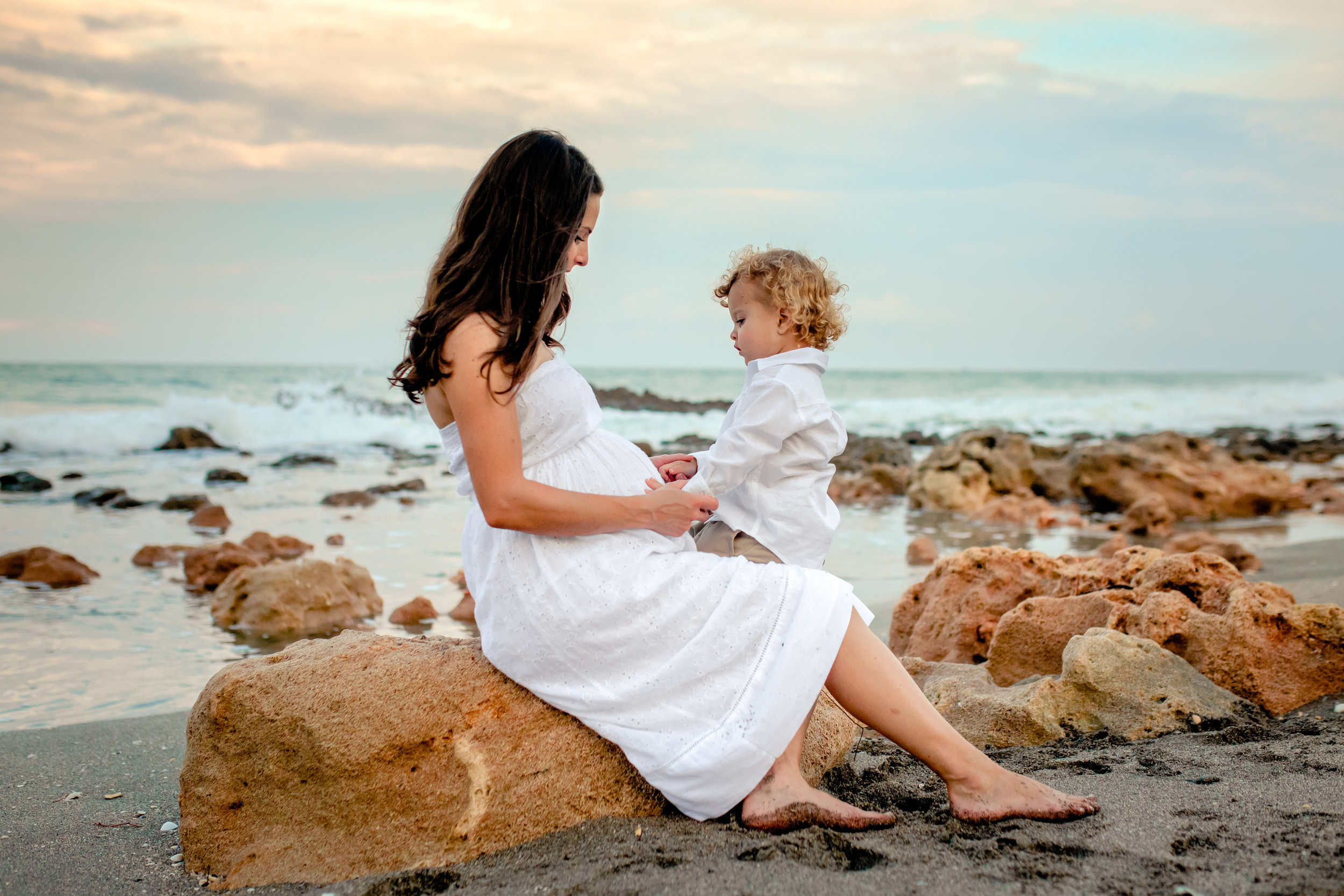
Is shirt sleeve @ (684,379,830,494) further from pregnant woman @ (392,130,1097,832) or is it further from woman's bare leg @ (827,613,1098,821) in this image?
woman's bare leg @ (827,613,1098,821)

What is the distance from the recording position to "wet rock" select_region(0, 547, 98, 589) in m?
7.27

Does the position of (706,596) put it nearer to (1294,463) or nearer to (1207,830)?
(1207,830)

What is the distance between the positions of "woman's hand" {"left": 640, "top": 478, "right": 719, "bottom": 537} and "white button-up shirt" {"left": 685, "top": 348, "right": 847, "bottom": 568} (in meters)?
0.45

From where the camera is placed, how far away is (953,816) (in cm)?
274

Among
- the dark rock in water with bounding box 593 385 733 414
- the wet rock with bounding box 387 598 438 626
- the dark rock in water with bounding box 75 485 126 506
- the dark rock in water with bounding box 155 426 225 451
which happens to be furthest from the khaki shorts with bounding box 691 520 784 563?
the dark rock in water with bounding box 593 385 733 414

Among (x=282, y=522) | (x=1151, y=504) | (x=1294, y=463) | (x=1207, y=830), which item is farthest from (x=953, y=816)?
(x=1294, y=463)

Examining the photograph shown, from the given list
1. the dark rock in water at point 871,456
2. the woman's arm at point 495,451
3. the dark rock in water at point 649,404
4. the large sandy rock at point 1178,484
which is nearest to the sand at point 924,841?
the woman's arm at point 495,451

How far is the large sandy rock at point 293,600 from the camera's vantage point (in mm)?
6270

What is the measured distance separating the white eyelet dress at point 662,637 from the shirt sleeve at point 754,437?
535 mm

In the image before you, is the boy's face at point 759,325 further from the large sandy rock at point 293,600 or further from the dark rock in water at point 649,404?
the dark rock in water at point 649,404

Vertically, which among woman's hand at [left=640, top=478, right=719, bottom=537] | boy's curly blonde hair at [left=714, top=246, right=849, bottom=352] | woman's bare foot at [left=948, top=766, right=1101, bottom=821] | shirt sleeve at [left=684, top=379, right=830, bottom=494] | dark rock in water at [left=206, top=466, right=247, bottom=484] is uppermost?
boy's curly blonde hair at [left=714, top=246, right=849, bottom=352]

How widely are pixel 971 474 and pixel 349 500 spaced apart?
8.01m

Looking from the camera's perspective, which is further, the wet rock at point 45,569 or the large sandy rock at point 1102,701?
the wet rock at point 45,569

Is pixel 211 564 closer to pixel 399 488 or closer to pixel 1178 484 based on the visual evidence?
pixel 399 488
